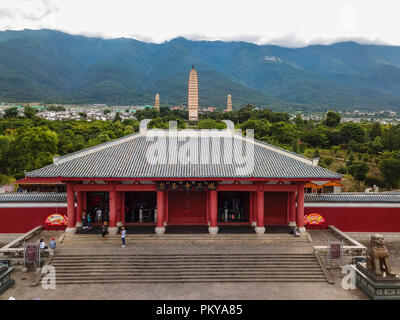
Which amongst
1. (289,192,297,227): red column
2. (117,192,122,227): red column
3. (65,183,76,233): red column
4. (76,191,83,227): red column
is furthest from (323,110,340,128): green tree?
(65,183,76,233): red column

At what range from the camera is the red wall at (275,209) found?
21.5m

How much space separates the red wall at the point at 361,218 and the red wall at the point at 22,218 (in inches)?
663

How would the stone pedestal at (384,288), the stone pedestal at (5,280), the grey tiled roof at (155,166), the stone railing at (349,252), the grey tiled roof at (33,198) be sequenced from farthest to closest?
the grey tiled roof at (33,198) < the grey tiled roof at (155,166) < the stone railing at (349,252) < the stone pedestal at (5,280) < the stone pedestal at (384,288)

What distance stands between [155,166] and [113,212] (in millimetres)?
3732

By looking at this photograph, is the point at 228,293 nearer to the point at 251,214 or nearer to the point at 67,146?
the point at 251,214

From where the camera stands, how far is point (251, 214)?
2122 centimetres

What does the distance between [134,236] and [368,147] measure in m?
46.2

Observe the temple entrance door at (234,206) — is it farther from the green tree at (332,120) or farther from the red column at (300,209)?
the green tree at (332,120)

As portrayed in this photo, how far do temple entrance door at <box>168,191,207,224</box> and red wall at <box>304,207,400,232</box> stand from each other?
22.2 ft

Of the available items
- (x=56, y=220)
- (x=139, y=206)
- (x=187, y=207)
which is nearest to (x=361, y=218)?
(x=187, y=207)

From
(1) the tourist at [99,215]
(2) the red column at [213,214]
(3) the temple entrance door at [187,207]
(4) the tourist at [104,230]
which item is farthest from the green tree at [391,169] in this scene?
(4) the tourist at [104,230]

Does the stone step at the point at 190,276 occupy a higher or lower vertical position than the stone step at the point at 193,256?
lower

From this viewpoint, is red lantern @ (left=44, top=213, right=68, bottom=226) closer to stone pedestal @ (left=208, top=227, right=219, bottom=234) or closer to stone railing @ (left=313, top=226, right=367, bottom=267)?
stone pedestal @ (left=208, top=227, right=219, bottom=234)

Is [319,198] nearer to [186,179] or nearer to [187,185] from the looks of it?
[187,185]
